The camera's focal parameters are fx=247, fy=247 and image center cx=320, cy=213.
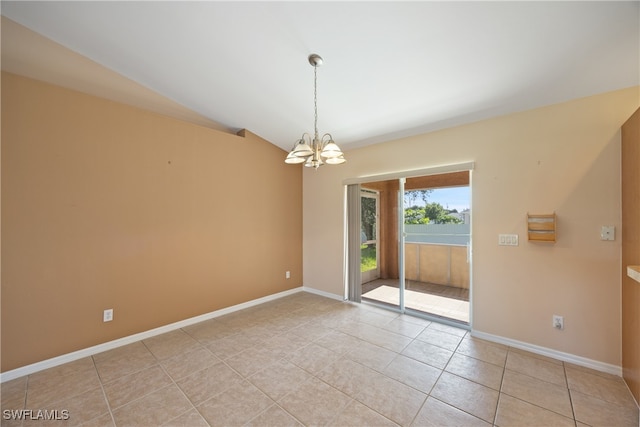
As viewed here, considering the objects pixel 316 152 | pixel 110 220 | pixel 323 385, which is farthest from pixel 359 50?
pixel 110 220

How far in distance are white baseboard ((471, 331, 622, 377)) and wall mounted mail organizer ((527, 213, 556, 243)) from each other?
1.15 metres

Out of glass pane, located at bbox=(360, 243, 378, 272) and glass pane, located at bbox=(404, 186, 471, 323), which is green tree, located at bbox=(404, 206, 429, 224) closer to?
glass pane, located at bbox=(404, 186, 471, 323)

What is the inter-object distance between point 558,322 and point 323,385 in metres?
2.48

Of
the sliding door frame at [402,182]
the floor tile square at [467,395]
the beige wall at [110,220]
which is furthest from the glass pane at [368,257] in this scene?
the floor tile square at [467,395]

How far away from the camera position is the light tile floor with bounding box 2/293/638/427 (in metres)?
1.81

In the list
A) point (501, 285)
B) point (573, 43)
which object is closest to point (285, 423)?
point (501, 285)

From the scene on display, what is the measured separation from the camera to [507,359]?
253 cm

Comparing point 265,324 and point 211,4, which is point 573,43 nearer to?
point 211,4

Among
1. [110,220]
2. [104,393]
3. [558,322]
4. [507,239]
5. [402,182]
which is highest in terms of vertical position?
[402,182]

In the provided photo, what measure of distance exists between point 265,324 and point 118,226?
2.18m

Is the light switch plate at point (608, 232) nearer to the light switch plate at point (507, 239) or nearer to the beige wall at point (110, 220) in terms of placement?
the light switch plate at point (507, 239)

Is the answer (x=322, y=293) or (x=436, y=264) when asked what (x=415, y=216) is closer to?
(x=436, y=264)

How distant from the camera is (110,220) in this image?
111 inches

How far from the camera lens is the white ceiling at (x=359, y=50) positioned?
189 centimetres
